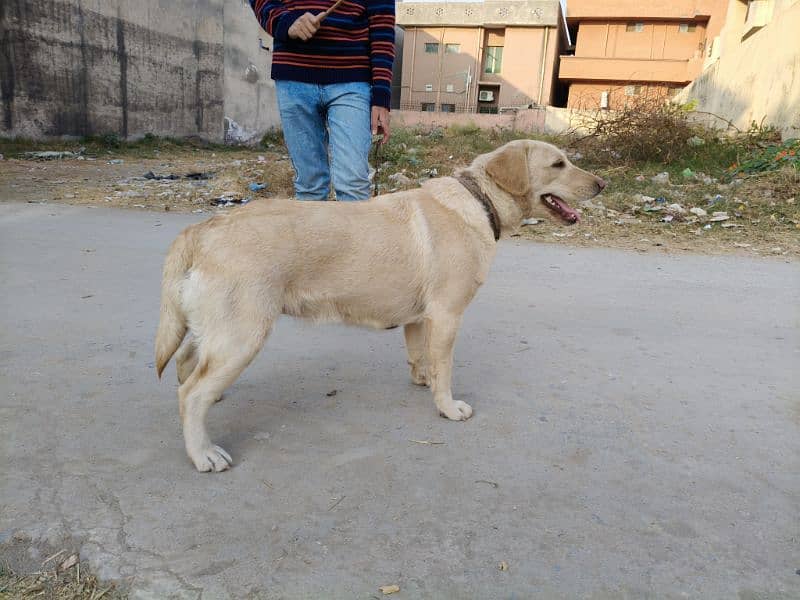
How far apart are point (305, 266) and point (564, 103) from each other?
36.8 metres

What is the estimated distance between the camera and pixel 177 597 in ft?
4.61

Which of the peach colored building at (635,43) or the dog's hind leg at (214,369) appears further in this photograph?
the peach colored building at (635,43)

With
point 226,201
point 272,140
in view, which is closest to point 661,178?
point 226,201

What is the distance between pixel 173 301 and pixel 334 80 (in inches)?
67.0

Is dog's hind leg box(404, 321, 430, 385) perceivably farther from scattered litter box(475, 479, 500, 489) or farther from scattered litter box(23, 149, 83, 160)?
scattered litter box(23, 149, 83, 160)

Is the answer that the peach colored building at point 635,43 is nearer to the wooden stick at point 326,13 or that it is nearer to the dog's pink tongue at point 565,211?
the wooden stick at point 326,13

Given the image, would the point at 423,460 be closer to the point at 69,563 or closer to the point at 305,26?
the point at 69,563

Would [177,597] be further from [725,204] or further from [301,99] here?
[725,204]

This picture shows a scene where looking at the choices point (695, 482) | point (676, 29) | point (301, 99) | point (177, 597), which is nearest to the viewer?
point (177, 597)

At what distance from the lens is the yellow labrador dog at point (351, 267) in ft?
6.66

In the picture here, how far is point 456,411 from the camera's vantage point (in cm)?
239

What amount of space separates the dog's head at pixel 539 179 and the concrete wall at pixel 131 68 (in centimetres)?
1381

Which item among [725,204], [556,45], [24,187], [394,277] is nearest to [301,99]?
[394,277]

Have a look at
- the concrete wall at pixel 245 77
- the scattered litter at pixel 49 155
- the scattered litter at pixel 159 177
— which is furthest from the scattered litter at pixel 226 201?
the concrete wall at pixel 245 77
